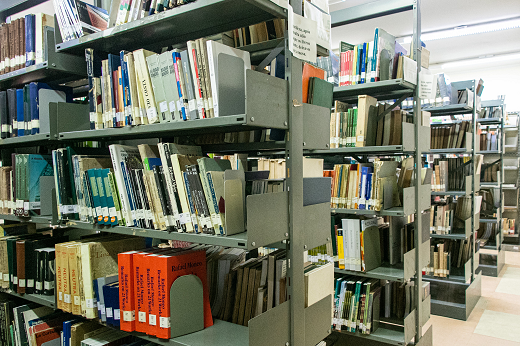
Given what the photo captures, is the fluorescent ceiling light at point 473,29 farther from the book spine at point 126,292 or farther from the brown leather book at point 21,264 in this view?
the brown leather book at point 21,264

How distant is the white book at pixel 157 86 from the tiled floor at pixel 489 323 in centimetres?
290

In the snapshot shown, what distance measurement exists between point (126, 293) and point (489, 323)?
3.41 meters

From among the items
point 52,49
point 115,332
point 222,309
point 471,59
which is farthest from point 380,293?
point 471,59

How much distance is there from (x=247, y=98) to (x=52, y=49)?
4.30 ft

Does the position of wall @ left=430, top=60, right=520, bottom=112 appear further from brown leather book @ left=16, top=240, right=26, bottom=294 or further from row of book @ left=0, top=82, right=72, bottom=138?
brown leather book @ left=16, top=240, right=26, bottom=294

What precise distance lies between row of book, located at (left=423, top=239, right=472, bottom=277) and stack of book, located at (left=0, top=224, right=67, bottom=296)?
11.2 ft

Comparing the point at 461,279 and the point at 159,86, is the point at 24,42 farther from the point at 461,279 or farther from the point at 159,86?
the point at 461,279

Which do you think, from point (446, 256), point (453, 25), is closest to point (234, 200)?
point (446, 256)

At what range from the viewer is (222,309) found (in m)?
1.66

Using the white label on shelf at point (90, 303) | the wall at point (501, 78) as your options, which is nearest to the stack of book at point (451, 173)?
the white label on shelf at point (90, 303)

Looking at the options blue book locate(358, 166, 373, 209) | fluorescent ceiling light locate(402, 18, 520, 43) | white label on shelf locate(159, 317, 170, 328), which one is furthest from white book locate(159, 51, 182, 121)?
fluorescent ceiling light locate(402, 18, 520, 43)

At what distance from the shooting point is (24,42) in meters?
2.12

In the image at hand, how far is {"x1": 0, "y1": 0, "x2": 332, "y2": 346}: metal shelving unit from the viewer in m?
1.24

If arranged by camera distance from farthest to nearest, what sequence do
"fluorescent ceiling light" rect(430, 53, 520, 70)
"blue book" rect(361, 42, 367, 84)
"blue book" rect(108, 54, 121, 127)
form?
"fluorescent ceiling light" rect(430, 53, 520, 70)
"blue book" rect(361, 42, 367, 84)
"blue book" rect(108, 54, 121, 127)
